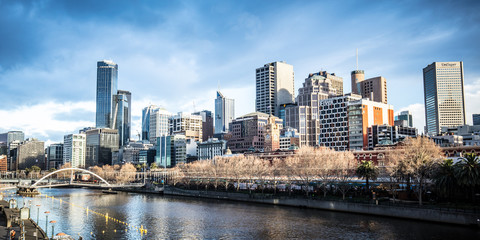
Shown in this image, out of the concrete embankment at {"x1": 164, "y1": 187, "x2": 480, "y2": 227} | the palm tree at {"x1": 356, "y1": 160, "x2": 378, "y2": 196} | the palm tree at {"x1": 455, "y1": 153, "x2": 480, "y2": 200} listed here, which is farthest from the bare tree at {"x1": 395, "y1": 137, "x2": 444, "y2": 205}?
the palm tree at {"x1": 356, "y1": 160, "x2": 378, "y2": 196}

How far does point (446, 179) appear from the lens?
79.9m

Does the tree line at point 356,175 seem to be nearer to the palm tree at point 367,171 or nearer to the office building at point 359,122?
the palm tree at point 367,171

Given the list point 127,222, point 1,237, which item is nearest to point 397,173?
point 127,222

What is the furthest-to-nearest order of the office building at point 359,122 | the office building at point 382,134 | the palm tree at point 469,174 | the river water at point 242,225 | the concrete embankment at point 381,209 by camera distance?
the office building at point 359,122
the office building at point 382,134
the palm tree at point 469,174
the concrete embankment at point 381,209
the river water at point 242,225

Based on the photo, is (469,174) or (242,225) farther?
(242,225)

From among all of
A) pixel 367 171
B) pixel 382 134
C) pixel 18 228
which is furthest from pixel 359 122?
pixel 18 228

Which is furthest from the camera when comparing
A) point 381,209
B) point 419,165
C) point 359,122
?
point 359,122

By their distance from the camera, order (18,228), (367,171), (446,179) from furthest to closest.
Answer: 1. (367,171)
2. (446,179)
3. (18,228)

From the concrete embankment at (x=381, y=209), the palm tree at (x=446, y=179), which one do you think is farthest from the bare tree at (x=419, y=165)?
the concrete embankment at (x=381, y=209)

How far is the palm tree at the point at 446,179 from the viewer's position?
260 ft

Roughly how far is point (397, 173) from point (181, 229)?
48241mm

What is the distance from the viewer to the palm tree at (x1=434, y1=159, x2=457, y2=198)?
7919 centimetres

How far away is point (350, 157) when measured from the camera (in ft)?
419

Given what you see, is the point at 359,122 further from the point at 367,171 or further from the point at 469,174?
the point at 469,174
